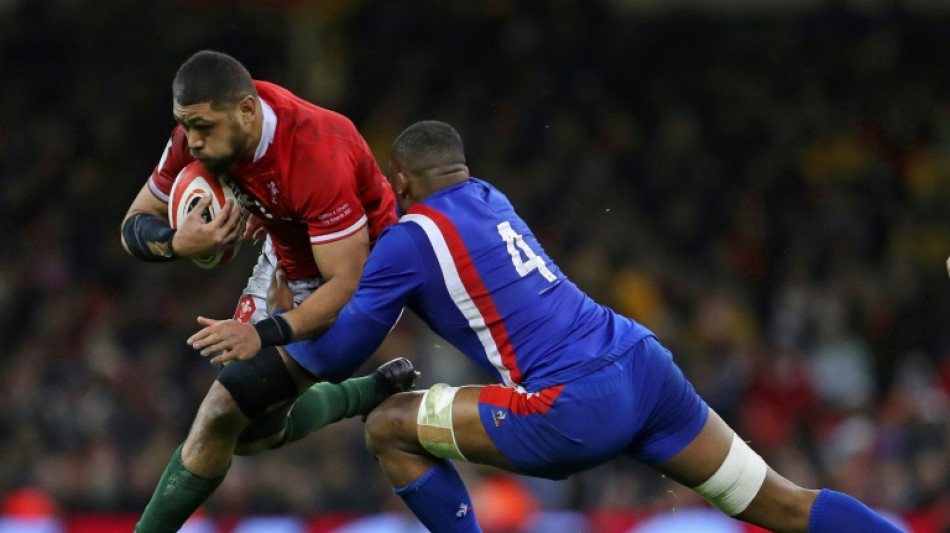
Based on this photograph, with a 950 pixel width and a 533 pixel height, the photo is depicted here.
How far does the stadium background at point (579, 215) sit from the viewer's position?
404 inches

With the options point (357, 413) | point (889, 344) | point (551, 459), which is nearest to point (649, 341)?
point (551, 459)

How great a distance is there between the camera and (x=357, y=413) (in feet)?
21.3

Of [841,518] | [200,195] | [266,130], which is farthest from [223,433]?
[841,518]

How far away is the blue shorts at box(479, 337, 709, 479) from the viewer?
5.45 metres

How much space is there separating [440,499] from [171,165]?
172 cm

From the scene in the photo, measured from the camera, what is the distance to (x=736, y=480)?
5680 millimetres

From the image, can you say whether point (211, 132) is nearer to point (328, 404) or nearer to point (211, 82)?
point (211, 82)

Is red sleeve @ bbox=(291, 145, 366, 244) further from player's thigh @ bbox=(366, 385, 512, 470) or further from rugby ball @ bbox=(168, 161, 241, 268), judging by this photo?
player's thigh @ bbox=(366, 385, 512, 470)

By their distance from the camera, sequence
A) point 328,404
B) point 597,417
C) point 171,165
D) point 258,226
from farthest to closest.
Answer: point 328,404 < point 258,226 < point 171,165 < point 597,417

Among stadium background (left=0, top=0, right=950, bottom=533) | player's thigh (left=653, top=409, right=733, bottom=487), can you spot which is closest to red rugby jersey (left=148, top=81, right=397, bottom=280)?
player's thigh (left=653, top=409, right=733, bottom=487)

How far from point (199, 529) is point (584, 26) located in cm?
704

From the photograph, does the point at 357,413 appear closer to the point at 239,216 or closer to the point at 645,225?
the point at 239,216

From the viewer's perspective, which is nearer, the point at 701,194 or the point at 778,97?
the point at 701,194

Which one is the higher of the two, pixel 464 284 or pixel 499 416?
pixel 464 284
